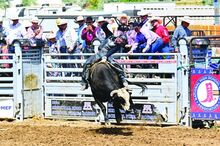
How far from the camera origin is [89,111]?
16.4 metres

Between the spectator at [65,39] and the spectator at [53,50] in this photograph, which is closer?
the spectator at [65,39]

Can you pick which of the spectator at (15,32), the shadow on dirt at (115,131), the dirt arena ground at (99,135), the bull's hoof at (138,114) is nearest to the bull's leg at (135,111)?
the bull's hoof at (138,114)

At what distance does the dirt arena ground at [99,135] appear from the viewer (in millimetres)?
13180

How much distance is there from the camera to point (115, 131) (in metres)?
14.7


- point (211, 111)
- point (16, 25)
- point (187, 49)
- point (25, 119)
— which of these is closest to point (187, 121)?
point (211, 111)

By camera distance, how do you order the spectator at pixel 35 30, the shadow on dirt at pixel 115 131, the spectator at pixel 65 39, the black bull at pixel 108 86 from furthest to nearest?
the spectator at pixel 35 30 → the spectator at pixel 65 39 → the shadow on dirt at pixel 115 131 → the black bull at pixel 108 86

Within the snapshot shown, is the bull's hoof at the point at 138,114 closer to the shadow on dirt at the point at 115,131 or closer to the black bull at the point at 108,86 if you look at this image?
the shadow on dirt at the point at 115,131

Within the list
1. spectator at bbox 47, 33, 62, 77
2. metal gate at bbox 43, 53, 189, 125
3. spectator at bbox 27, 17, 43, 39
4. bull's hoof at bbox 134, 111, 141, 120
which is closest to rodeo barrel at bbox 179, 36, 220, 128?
metal gate at bbox 43, 53, 189, 125

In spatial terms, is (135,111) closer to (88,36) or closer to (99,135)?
(99,135)

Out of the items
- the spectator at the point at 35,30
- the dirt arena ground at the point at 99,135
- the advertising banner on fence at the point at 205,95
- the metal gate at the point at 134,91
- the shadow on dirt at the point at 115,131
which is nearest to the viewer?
the dirt arena ground at the point at 99,135

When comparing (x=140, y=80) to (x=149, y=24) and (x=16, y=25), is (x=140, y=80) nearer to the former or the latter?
(x=149, y=24)

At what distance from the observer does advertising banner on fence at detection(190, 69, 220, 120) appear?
1491 centimetres

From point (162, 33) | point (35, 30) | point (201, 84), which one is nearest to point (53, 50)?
point (35, 30)

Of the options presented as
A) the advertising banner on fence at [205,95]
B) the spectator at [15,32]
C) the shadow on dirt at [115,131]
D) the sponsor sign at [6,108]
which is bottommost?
the shadow on dirt at [115,131]
